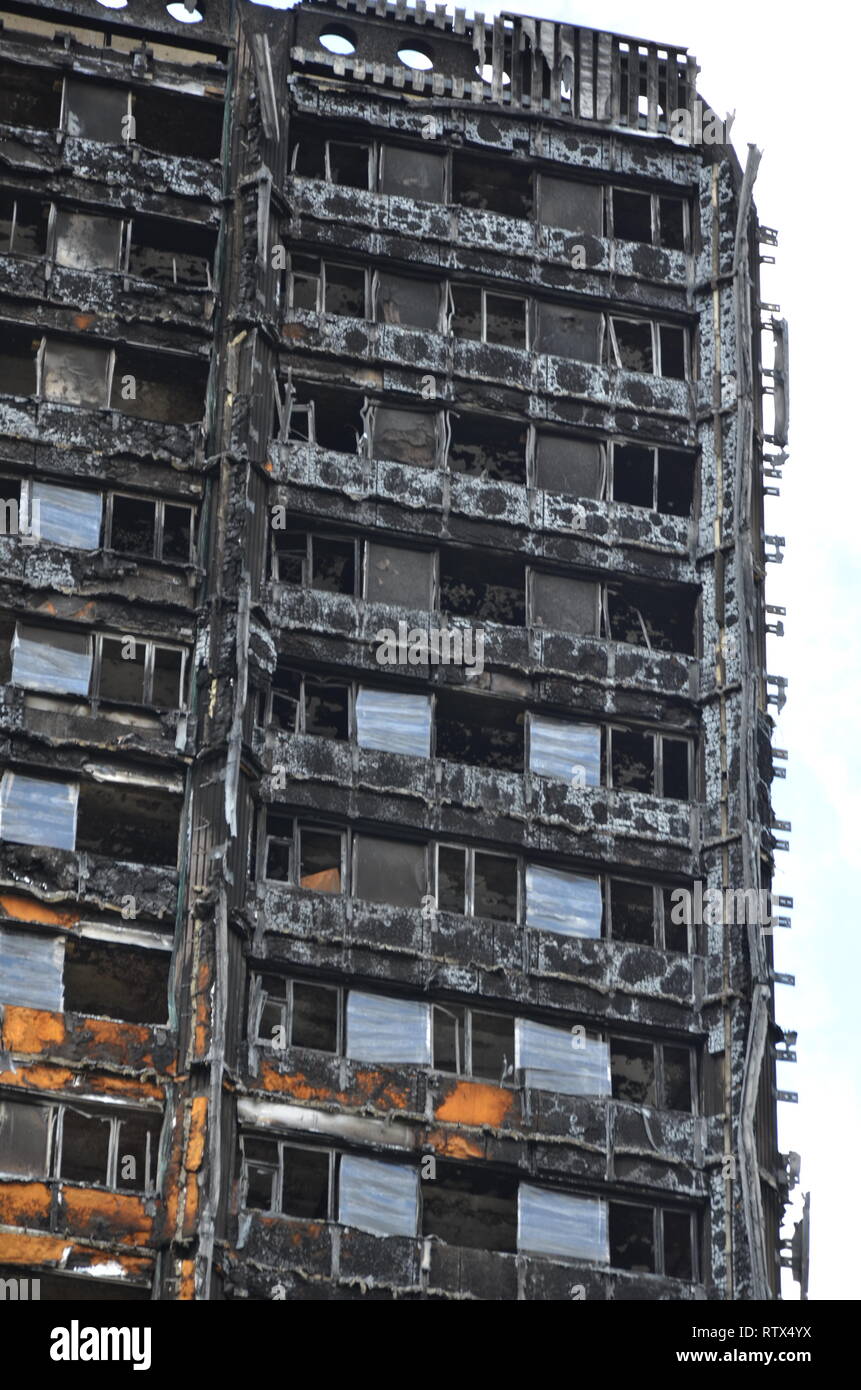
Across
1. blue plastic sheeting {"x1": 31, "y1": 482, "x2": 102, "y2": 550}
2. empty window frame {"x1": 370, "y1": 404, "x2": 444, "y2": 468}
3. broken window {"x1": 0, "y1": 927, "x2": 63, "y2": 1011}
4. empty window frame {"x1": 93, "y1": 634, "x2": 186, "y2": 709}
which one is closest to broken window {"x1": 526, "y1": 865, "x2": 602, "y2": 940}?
empty window frame {"x1": 93, "y1": 634, "x2": 186, "y2": 709}

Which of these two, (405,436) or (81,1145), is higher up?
(405,436)

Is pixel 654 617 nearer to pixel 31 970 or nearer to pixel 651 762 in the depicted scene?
pixel 651 762

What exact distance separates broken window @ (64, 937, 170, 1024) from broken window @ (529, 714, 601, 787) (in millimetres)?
9146

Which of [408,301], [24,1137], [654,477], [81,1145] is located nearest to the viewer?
[24,1137]

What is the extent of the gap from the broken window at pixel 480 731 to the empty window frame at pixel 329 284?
31.1 ft

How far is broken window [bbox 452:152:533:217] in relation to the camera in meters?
73.1

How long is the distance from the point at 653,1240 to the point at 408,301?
21.2 metres

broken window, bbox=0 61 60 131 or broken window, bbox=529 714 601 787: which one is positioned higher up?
broken window, bbox=0 61 60 131

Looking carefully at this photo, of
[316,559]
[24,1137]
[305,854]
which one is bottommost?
[24,1137]

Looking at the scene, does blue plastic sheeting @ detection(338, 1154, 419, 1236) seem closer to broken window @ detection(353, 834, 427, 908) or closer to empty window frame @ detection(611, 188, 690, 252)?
broken window @ detection(353, 834, 427, 908)

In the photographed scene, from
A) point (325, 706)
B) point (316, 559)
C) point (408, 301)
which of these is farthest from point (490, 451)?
point (325, 706)

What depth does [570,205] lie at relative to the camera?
240ft

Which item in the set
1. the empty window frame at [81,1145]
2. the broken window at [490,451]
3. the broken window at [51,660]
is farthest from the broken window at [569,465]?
the empty window frame at [81,1145]

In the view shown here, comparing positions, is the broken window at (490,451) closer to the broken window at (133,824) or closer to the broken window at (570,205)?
the broken window at (570,205)
